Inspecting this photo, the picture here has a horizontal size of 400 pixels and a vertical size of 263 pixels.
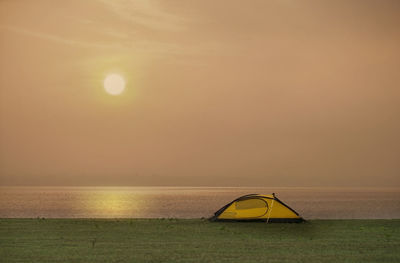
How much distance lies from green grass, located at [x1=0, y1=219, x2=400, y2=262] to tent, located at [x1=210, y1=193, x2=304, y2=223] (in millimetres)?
1139

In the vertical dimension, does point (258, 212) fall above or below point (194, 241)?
above

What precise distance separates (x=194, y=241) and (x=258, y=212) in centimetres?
765

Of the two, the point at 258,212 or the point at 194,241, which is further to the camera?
the point at 258,212

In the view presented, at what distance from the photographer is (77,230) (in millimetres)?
21438

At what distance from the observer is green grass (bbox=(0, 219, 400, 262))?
52.1 feet

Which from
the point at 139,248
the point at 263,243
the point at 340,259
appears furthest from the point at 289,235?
the point at 139,248

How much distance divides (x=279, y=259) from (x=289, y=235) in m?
5.39

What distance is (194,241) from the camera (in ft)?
61.7

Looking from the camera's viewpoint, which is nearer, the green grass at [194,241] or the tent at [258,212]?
the green grass at [194,241]

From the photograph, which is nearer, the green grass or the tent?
the green grass

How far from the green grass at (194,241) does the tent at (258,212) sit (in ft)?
3.74

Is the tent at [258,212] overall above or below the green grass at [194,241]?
above

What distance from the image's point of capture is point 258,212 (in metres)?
25.9

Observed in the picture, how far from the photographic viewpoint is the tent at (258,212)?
84.3ft
